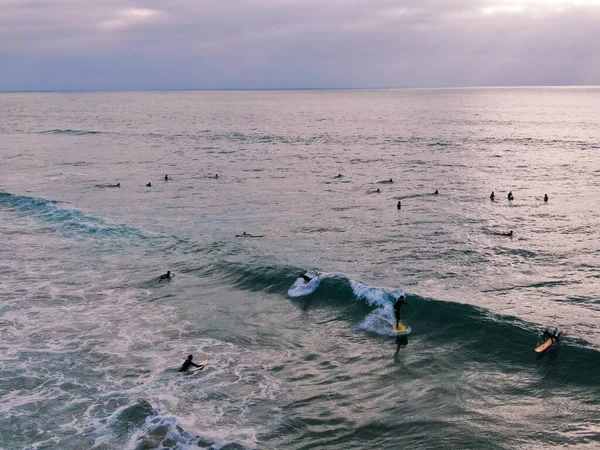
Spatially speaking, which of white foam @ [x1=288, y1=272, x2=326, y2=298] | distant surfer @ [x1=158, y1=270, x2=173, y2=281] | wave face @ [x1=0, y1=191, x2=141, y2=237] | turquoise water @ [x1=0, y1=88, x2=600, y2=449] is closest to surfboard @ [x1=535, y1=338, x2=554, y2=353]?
turquoise water @ [x1=0, y1=88, x2=600, y2=449]

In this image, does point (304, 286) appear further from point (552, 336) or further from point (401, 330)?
point (552, 336)

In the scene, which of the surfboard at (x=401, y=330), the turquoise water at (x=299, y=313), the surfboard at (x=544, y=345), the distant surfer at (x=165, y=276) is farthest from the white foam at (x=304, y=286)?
the surfboard at (x=544, y=345)

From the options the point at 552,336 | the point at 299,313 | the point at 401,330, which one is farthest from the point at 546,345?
the point at 299,313

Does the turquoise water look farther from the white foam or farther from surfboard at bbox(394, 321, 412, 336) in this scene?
surfboard at bbox(394, 321, 412, 336)

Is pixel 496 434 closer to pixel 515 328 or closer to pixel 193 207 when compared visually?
pixel 515 328

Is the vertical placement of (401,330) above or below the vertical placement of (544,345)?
below

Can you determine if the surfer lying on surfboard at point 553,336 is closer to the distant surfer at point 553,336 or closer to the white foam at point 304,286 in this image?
the distant surfer at point 553,336

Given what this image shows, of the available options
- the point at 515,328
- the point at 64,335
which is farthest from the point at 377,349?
the point at 64,335

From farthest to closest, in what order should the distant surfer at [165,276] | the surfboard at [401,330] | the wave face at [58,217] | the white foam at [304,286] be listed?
the wave face at [58,217] < the distant surfer at [165,276] < the white foam at [304,286] < the surfboard at [401,330]
